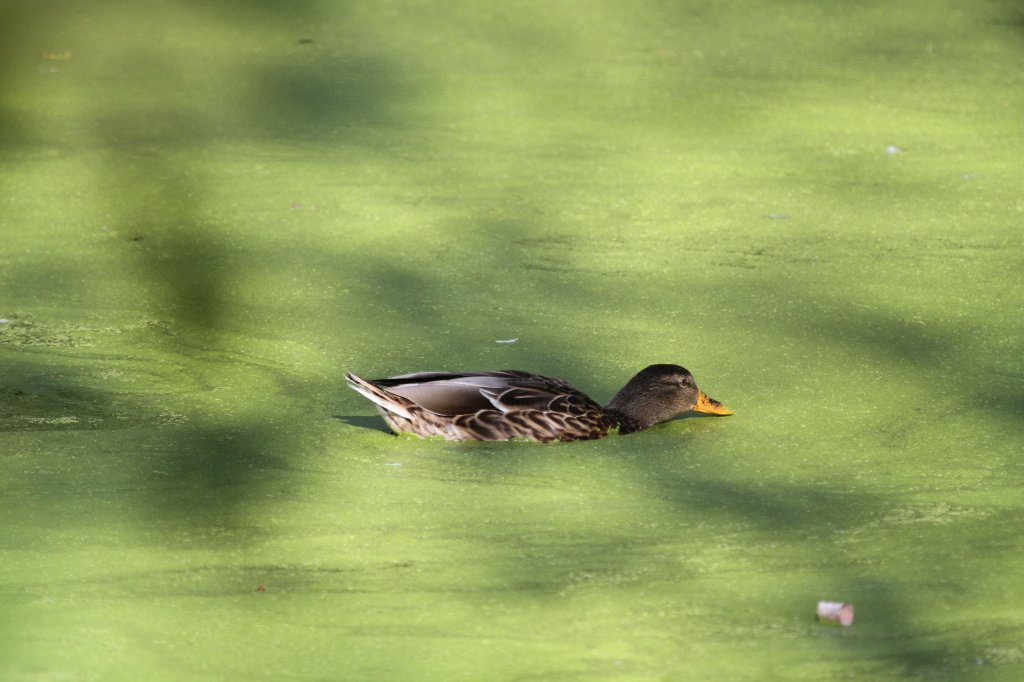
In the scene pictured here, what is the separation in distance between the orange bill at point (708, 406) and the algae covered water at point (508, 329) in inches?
1.5

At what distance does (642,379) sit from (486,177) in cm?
174

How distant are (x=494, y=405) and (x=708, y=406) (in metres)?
0.45

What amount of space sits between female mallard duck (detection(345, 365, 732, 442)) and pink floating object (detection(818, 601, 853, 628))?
891 millimetres

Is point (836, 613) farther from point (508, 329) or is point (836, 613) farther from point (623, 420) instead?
point (508, 329)

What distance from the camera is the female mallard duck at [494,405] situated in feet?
11.2

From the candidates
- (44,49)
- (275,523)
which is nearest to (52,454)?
(275,523)

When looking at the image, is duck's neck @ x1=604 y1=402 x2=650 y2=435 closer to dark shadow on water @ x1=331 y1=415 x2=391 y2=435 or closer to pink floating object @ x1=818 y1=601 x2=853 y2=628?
dark shadow on water @ x1=331 y1=415 x2=391 y2=435

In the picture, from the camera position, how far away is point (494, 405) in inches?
135

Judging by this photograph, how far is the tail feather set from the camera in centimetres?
338

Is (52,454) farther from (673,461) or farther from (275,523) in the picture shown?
(673,461)

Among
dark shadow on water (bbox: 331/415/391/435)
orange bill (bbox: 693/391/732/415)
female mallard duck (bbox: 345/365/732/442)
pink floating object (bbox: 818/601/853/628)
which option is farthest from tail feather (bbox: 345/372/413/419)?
pink floating object (bbox: 818/601/853/628)

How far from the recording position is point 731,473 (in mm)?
3275

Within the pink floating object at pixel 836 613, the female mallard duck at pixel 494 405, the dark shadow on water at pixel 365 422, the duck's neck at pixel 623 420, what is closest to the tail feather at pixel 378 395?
the female mallard duck at pixel 494 405

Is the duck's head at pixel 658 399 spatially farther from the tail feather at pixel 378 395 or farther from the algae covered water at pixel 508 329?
the tail feather at pixel 378 395
